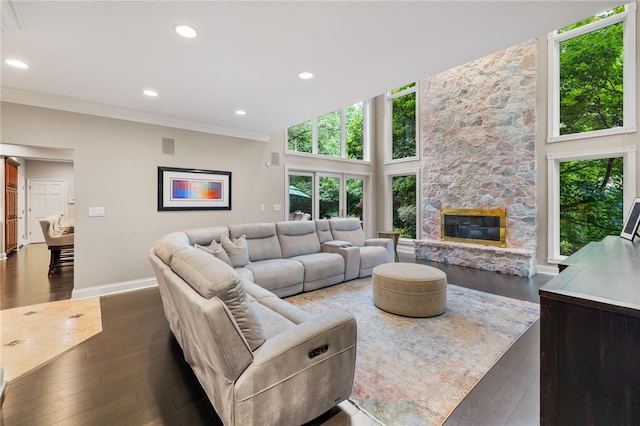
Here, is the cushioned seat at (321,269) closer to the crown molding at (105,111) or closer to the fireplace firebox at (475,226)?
the crown molding at (105,111)

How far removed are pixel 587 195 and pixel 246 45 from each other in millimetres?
5656

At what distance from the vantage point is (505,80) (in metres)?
5.24

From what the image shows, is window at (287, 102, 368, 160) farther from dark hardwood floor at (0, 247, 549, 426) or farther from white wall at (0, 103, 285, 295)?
dark hardwood floor at (0, 247, 549, 426)

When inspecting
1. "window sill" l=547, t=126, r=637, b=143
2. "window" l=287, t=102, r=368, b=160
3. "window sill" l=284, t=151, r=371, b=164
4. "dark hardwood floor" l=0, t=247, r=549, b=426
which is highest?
"window" l=287, t=102, r=368, b=160

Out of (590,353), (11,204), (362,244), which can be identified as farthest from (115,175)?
(11,204)

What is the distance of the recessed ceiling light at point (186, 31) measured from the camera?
2.23 metres

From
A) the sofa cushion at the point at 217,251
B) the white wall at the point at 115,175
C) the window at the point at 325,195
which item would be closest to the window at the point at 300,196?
the window at the point at 325,195

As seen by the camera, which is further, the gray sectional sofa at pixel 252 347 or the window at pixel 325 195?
the window at pixel 325 195

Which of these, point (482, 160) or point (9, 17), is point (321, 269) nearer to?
point (9, 17)

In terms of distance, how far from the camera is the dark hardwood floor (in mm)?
1668

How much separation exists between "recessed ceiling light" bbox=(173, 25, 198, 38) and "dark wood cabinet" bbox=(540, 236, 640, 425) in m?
2.86

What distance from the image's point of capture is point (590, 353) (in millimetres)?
955

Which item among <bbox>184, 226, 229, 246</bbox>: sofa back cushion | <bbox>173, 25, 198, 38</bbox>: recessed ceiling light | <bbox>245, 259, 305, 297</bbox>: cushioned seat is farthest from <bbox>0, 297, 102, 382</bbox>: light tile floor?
<bbox>173, 25, 198, 38</bbox>: recessed ceiling light

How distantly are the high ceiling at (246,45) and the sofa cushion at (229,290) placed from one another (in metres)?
1.84
